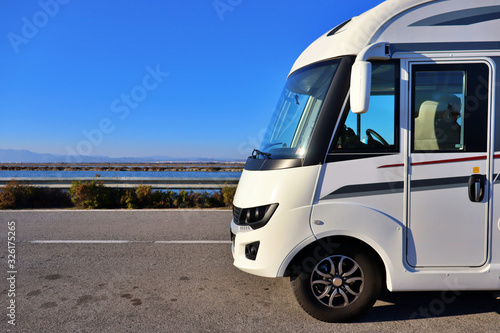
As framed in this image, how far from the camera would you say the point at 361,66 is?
9.56 feet

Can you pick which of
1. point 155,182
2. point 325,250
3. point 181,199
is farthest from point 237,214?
point 155,182

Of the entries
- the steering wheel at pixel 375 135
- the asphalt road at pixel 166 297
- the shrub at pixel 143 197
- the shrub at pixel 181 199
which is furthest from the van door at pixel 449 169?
the shrub at pixel 143 197

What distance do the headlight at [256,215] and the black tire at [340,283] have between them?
537 millimetres

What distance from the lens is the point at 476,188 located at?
3.03 metres

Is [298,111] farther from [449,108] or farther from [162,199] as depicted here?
[162,199]

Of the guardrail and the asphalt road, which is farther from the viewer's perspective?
the guardrail

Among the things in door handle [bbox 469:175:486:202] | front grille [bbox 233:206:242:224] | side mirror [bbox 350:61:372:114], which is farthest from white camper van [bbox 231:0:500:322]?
front grille [bbox 233:206:242:224]

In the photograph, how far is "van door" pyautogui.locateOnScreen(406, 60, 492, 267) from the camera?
3.06 meters

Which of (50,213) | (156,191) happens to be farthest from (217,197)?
(50,213)

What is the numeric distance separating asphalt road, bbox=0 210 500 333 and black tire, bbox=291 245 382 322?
0.13 m

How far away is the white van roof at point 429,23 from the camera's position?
3127mm

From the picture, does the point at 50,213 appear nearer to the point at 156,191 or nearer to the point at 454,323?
the point at 156,191

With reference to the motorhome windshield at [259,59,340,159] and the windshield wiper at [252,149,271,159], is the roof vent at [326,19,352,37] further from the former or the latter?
the windshield wiper at [252,149,271,159]

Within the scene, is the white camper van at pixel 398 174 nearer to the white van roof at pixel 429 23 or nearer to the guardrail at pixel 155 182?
the white van roof at pixel 429 23
